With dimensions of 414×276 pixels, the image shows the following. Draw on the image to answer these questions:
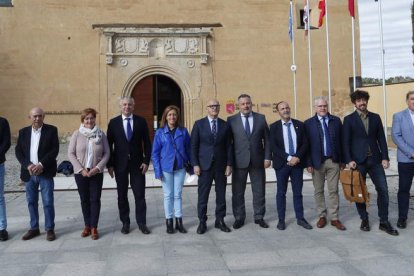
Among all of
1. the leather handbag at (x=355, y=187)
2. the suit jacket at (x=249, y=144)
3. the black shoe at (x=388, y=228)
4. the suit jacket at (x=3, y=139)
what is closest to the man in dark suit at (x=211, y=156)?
the suit jacket at (x=249, y=144)

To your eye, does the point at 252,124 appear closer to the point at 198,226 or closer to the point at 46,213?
the point at 198,226

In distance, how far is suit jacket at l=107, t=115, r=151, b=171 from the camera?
546 cm

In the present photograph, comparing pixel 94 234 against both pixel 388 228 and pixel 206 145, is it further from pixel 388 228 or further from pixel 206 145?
pixel 388 228

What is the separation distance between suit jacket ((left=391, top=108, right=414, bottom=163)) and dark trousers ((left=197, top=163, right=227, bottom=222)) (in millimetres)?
2342

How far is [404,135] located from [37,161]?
15.6ft

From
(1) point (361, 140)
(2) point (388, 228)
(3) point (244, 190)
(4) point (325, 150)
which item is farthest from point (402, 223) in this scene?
(3) point (244, 190)

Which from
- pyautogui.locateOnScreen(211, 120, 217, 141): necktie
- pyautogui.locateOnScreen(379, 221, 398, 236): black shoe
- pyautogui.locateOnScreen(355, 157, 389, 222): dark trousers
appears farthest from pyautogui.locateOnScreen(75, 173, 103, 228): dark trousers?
pyautogui.locateOnScreen(379, 221, 398, 236): black shoe

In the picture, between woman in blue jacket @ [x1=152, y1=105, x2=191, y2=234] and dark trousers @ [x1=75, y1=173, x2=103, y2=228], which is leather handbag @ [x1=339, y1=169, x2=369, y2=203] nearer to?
woman in blue jacket @ [x1=152, y1=105, x2=191, y2=234]

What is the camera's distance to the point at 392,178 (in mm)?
10016

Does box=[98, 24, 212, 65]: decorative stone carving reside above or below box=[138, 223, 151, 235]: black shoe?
above

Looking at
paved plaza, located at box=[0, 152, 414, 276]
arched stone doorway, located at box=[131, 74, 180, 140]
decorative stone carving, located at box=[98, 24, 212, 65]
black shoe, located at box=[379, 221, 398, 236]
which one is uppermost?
decorative stone carving, located at box=[98, 24, 212, 65]

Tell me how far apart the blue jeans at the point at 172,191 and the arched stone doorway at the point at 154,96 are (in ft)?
32.9

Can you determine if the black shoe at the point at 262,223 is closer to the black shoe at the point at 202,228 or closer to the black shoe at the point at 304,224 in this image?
the black shoe at the point at 304,224

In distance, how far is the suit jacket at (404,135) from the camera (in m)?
5.36
